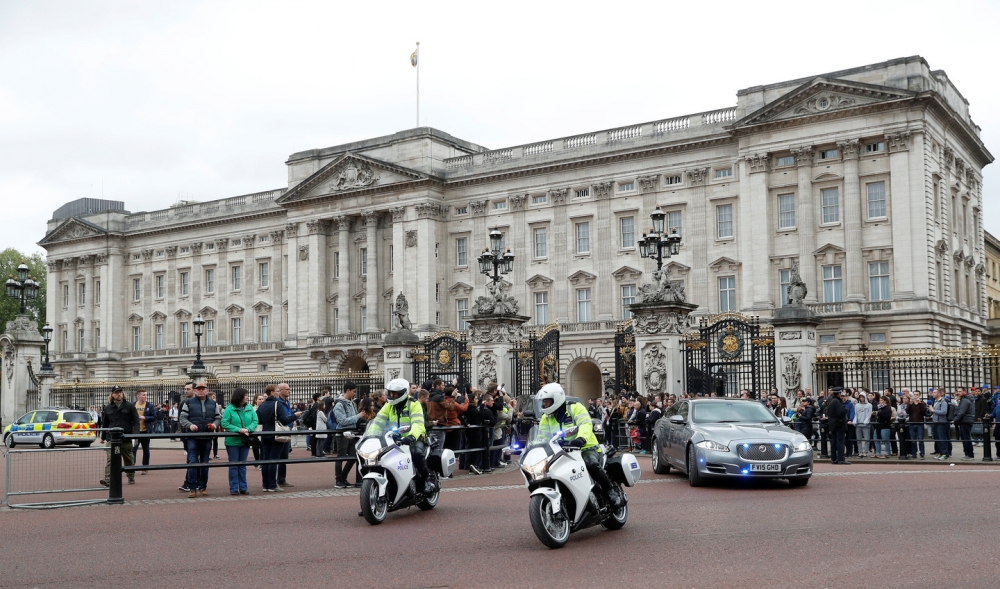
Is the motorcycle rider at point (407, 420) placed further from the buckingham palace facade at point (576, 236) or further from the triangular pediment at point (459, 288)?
the triangular pediment at point (459, 288)

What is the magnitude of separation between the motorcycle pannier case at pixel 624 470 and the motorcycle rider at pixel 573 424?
22cm

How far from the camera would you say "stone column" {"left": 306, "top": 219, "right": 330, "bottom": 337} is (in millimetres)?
66750

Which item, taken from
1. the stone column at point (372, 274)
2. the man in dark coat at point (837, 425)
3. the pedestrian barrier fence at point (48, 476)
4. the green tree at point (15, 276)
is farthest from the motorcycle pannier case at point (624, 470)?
the green tree at point (15, 276)

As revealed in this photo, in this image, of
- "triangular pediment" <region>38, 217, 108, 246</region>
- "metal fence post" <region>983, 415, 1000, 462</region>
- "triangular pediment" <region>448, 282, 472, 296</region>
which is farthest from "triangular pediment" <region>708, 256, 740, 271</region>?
"triangular pediment" <region>38, 217, 108, 246</region>

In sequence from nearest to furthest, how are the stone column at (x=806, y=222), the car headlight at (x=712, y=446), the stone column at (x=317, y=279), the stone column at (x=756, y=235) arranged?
the car headlight at (x=712, y=446)
the stone column at (x=806, y=222)
the stone column at (x=756, y=235)
the stone column at (x=317, y=279)

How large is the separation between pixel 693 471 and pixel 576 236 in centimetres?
4386

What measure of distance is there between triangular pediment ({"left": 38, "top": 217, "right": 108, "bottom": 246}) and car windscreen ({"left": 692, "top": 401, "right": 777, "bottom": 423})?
236 ft

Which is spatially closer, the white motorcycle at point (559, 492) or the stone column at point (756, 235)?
the white motorcycle at point (559, 492)

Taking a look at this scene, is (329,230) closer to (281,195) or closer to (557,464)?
(281,195)

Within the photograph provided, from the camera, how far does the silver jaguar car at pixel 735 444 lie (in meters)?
15.2

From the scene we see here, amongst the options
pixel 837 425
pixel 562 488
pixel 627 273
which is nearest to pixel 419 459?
pixel 562 488

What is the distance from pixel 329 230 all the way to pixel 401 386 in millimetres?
56389

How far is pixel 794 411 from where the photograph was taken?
2378 cm

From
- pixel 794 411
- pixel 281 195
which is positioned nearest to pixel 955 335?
pixel 794 411
